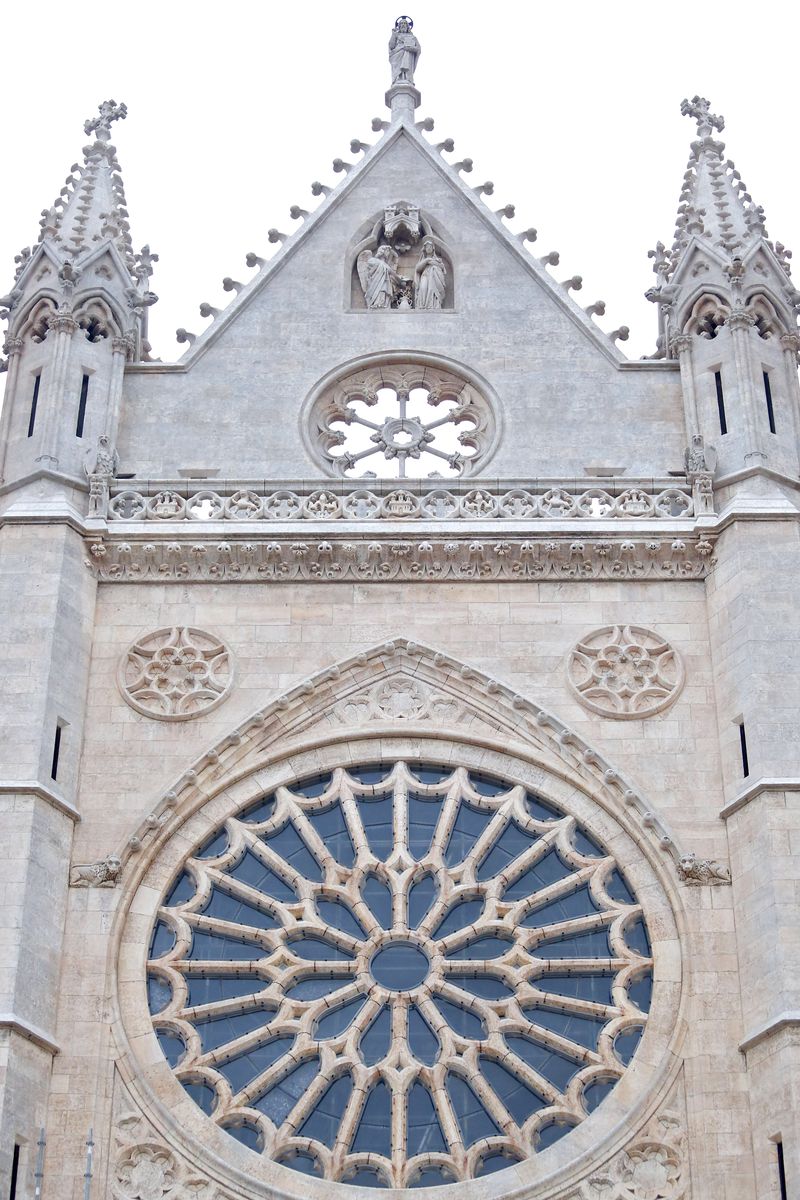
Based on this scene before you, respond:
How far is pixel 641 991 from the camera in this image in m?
18.9

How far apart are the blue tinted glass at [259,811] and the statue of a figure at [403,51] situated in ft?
→ 32.3

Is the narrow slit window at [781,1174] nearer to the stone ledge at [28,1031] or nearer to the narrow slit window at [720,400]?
the stone ledge at [28,1031]

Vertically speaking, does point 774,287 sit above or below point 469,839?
above

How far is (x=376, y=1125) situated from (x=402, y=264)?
9.85 metres

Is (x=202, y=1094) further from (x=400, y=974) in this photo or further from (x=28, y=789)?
(x=28, y=789)

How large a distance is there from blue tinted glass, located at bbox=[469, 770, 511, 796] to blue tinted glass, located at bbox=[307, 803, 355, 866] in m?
1.19

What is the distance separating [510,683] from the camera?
67.1 ft

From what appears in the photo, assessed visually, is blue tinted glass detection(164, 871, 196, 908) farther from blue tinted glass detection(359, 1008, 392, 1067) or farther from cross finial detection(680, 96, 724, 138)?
cross finial detection(680, 96, 724, 138)

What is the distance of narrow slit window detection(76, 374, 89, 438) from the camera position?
22219 mm

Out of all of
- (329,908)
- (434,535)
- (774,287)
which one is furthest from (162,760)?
(774,287)

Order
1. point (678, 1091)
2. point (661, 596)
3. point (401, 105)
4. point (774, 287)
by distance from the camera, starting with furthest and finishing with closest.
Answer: point (401, 105)
point (774, 287)
point (661, 596)
point (678, 1091)

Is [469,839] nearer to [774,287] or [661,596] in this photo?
[661,596]

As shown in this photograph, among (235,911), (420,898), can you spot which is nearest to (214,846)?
(235,911)

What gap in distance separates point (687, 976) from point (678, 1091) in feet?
3.15
